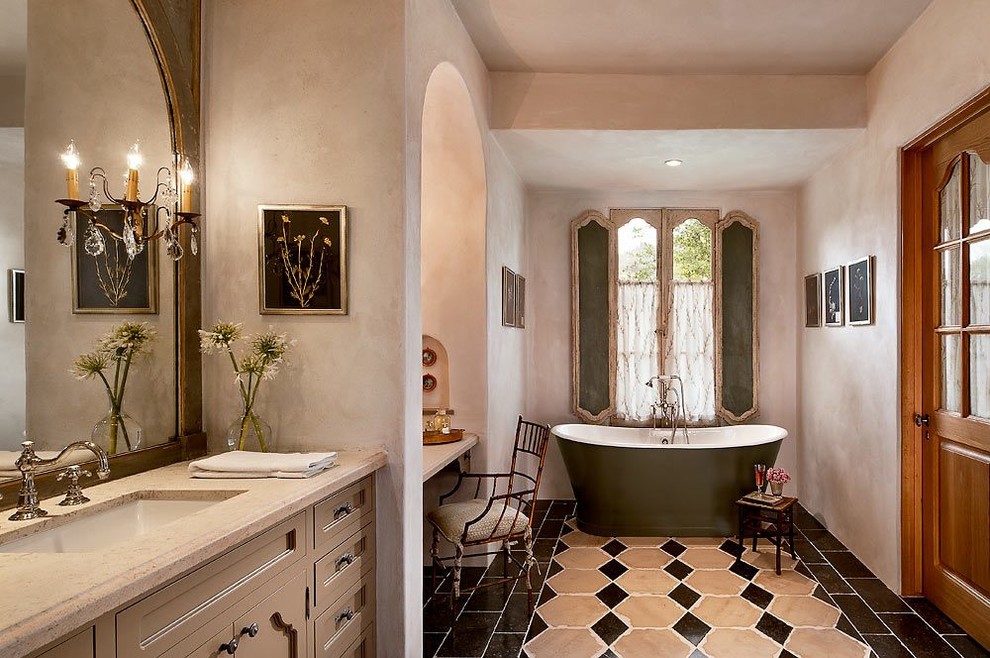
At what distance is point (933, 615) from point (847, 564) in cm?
80

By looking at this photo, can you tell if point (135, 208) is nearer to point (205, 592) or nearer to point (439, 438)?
point (205, 592)

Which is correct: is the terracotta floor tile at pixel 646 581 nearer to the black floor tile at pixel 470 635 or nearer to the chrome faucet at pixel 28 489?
the black floor tile at pixel 470 635

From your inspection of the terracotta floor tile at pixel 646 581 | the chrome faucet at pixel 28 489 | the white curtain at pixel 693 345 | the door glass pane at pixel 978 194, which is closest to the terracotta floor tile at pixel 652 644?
the terracotta floor tile at pixel 646 581

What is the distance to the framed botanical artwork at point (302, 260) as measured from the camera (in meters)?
2.56

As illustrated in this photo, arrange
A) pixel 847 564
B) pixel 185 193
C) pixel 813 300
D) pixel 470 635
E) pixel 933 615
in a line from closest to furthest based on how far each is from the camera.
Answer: pixel 185 193 < pixel 470 635 < pixel 933 615 < pixel 847 564 < pixel 813 300

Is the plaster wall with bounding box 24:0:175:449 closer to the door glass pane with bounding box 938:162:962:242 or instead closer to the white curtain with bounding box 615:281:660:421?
the door glass pane with bounding box 938:162:962:242

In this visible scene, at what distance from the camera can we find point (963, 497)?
3270 mm

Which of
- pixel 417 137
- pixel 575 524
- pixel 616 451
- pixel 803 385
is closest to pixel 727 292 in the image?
pixel 803 385

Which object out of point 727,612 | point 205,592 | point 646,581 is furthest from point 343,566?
point 646,581

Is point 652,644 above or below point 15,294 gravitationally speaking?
below

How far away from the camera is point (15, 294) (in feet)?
5.63

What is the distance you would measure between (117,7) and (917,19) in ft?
11.4

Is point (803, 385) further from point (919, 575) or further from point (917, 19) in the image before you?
point (917, 19)

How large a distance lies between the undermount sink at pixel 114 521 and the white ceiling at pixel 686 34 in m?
2.49
